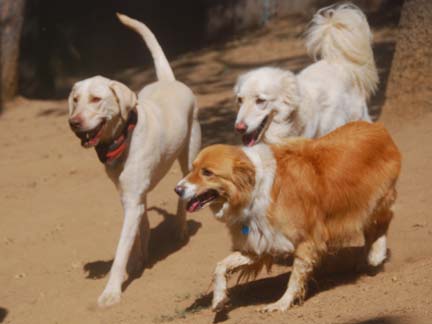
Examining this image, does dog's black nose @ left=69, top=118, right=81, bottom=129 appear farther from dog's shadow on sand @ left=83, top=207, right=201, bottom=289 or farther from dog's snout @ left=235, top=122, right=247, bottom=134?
dog's shadow on sand @ left=83, top=207, right=201, bottom=289

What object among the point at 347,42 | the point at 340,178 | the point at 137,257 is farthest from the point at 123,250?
the point at 347,42

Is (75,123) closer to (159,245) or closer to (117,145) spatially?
(117,145)

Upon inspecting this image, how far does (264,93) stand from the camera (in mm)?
6453

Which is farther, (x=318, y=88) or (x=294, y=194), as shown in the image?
(x=318, y=88)

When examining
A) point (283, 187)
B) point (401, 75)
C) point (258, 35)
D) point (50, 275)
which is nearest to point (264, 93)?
point (283, 187)

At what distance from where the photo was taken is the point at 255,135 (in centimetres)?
639

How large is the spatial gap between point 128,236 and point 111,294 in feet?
1.53

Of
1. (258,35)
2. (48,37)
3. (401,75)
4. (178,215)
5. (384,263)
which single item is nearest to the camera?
(384,263)

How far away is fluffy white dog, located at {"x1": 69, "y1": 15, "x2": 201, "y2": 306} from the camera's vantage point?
243 inches

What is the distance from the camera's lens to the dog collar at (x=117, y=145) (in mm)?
6272

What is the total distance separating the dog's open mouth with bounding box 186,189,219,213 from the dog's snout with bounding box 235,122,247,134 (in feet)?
4.06

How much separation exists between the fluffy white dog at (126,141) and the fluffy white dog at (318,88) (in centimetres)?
73

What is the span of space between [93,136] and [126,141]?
0.87 feet

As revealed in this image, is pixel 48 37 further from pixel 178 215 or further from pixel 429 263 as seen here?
pixel 429 263
